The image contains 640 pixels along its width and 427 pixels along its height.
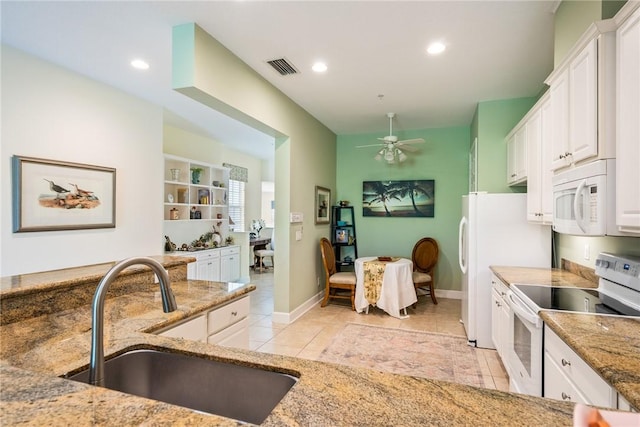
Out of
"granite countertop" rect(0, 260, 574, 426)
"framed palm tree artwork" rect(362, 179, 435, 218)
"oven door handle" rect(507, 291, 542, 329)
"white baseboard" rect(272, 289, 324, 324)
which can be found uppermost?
"framed palm tree artwork" rect(362, 179, 435, 218)

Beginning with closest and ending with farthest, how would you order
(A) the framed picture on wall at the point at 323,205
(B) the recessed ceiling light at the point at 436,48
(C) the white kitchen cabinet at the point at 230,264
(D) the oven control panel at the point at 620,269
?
(D) the oven control panel at the point at 620,269, (B) the recessed ceiling light at the point at 436,48, (A) the framed picture on wall at the point at 323,205, (C) the white kitchen cabinet at the point at 230,264

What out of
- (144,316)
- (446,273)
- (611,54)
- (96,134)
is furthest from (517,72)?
(96,134)

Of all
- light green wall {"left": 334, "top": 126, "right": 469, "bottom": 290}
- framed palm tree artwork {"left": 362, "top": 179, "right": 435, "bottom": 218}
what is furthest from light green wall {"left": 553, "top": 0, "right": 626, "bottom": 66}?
framed palm tree artwork {"left": 362, "top": 179, "right": 435, "bottom": 218}

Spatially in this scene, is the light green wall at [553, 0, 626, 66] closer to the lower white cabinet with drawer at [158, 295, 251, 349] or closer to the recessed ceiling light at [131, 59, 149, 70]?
the lower white cabinet with drawer at [158, 295, 251, 349]

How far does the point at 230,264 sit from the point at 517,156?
16.0 ft

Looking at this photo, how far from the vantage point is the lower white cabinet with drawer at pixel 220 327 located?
5.42 feet

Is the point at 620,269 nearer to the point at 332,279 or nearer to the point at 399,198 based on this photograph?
the point at 332,279

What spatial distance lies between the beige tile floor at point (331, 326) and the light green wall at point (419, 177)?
35.8 inches

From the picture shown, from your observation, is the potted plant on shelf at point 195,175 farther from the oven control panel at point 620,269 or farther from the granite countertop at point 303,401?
the oven control panel at point 620,269

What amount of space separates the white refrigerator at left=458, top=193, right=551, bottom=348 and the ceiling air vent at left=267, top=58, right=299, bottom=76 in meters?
2.23

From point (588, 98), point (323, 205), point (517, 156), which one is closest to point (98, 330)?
point (588, 98)

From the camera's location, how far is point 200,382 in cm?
110

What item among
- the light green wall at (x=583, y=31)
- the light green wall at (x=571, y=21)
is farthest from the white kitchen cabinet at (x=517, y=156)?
the light green wall at (x=571, y=21)

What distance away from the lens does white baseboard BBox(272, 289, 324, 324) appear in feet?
13.4
